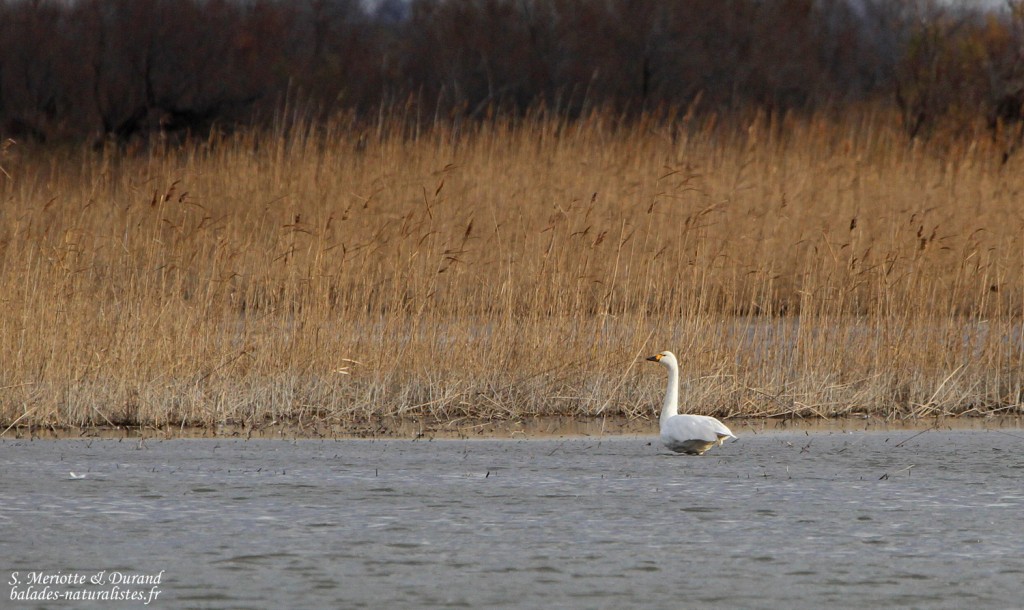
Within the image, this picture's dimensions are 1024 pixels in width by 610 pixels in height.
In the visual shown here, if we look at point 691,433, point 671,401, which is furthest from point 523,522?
point 671,401

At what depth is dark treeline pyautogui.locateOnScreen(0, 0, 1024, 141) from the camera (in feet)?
76.9

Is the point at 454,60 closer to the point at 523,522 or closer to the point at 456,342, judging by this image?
the point at 456,342

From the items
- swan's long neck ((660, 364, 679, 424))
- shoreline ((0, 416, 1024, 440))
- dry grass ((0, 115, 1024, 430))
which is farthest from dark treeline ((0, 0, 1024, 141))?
swan's long neck ((660, 364, 679, 424))

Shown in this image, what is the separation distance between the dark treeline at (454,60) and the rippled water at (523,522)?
14.9 meters

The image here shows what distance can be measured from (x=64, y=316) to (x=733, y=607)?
211 inches

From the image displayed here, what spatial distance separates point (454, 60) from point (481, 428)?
764 inches

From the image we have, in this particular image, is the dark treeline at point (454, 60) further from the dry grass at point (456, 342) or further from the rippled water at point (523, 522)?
the rippled water at point (523, 522)

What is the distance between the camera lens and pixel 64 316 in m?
8.53

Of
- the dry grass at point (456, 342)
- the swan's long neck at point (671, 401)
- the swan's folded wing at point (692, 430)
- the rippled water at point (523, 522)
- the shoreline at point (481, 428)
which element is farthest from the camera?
the dry grass at point (456, 342)

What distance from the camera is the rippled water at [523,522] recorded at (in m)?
4.57

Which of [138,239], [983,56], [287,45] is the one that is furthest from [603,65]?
[138,239]

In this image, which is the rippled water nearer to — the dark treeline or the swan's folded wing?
the swan's folded wing

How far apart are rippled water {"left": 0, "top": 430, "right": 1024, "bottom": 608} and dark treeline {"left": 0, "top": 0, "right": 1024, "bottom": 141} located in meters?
14.9

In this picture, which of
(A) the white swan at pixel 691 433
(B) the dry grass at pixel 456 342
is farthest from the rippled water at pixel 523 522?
(B) the dry grass at pixel 456 342
